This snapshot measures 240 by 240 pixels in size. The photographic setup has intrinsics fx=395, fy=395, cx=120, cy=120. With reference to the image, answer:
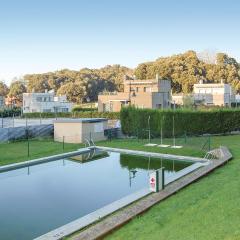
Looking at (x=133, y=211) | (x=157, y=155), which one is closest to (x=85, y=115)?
(x=157, y=155)

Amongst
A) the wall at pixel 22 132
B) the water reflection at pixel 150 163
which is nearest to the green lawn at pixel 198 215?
the water reflection at pixel 150 163

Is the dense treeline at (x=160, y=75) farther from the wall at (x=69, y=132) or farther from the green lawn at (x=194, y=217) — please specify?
the green lawn at (x=194, y=217)

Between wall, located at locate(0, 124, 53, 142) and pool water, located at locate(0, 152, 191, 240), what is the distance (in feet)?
27.2

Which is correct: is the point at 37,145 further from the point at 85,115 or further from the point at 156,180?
the point at 85,115

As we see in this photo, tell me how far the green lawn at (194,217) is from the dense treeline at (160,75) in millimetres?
66711

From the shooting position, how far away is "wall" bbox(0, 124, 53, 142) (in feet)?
91.6

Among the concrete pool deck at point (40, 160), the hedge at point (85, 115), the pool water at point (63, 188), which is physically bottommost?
the pool water at point (63, 188)

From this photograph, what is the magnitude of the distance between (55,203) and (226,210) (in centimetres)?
613

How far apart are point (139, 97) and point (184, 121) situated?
70.5ft

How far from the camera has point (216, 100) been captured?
62.4 meters

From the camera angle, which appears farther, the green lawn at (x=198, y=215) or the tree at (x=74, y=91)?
the tree at (x=74, y=91)

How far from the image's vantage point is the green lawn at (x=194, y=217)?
7840mm

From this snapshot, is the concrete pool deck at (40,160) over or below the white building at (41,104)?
below

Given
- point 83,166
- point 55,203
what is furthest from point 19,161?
point 55,203
